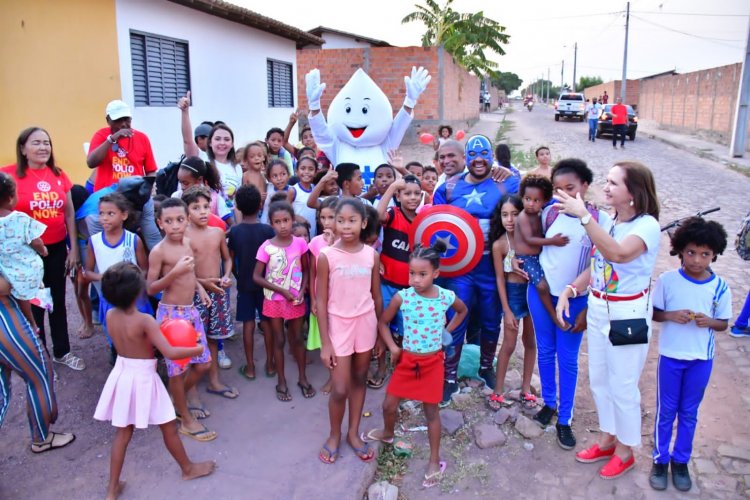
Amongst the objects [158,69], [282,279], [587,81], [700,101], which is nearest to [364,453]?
[282,279]

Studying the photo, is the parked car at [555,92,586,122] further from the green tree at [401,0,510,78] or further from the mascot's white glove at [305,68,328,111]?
the mascot's white glove at [305,68,328,111]

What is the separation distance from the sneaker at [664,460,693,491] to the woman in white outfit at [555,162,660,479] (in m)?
0.22

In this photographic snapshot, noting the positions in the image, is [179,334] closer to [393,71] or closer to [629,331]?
[629,331]

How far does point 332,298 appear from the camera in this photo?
3.21m

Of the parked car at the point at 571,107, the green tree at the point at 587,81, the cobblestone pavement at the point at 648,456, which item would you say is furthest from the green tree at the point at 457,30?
the green tree at the point at 587,81

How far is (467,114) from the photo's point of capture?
2717cm

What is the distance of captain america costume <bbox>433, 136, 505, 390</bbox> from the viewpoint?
3.71 metres

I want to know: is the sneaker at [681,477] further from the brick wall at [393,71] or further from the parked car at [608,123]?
the parked car at [608,123]

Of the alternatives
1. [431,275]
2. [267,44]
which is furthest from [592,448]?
[267,44]

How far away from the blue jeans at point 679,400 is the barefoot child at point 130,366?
2467 mm

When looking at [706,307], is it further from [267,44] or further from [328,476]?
[267,44]

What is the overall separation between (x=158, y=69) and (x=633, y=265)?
9.00 m

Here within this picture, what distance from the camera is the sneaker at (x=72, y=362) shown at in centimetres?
409

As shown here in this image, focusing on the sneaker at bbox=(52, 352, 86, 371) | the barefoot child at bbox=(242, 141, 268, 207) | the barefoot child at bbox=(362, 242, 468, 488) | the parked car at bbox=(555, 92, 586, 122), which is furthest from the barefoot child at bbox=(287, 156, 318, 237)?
the parked car at bbox=(555, 92, 586, 122)
